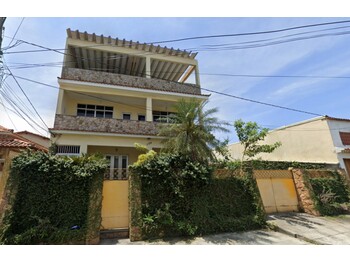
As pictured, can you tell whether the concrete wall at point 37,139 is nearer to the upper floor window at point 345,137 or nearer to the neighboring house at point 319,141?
the neighboring house at point 319,141

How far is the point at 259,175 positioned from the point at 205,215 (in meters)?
4.12

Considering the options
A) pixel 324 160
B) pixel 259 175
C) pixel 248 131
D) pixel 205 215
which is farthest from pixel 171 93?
pixel 324 160

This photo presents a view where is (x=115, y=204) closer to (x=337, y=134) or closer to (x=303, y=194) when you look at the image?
(x=303, y=194)

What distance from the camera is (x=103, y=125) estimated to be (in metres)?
11.5

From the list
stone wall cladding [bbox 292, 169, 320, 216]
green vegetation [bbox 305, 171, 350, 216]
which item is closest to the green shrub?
green vegetation [bbox 305, 171, 350, 216]

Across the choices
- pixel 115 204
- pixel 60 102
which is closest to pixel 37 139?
pixel 60 102

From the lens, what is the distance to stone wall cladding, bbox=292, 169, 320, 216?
9.24m

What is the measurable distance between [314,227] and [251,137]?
4428 mm

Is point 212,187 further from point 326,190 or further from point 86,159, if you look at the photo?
point 326,190

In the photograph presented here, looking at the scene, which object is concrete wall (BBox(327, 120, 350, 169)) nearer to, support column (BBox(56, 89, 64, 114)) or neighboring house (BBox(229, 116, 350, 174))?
neighboring house (BBox(229, 116, 350, 174))

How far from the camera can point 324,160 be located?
45.2 feet

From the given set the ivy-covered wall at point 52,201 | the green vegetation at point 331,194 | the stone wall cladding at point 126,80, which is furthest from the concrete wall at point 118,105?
the green vegetation at point 331,194

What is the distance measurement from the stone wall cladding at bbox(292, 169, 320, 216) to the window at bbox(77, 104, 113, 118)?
1220 cm
